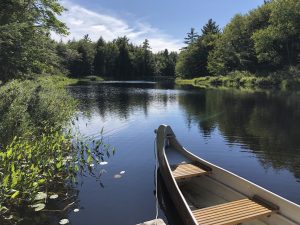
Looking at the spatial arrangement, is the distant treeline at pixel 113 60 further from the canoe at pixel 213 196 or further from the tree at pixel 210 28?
the canoe at pixel 213 196

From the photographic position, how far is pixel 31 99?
47.6 feet

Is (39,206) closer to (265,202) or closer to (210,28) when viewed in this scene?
(265,202)

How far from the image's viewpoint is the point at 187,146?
1675 centimetres

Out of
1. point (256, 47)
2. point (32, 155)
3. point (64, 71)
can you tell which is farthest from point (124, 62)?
point (32, 155)

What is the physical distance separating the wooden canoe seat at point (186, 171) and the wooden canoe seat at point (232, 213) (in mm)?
2089

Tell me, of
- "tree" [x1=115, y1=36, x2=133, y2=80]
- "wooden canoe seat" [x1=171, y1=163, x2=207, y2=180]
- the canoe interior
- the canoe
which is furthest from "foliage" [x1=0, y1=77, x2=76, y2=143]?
"tree" [x1=115, y1=36, x2=133, y2=80]

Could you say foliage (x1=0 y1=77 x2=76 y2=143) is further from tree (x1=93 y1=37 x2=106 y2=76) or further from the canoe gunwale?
tree (x1=93 y1=37 x2=106 y2=76)

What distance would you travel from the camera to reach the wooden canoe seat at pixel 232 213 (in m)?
6.61

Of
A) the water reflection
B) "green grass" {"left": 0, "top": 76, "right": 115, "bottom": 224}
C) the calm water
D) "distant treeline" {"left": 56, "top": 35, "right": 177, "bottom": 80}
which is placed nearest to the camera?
"green grass" {"left": 0, "top": 76, "right": 115, "bottom": 224}

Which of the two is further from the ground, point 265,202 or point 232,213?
point 265,202

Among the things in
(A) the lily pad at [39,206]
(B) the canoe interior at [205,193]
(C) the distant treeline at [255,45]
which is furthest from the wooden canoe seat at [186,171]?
(C) the distant treeline at [255,45]

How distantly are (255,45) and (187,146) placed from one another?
55956 millimetres

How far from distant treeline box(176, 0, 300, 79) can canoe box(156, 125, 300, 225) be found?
55436 millimetres

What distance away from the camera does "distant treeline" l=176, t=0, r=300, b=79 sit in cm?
6312
